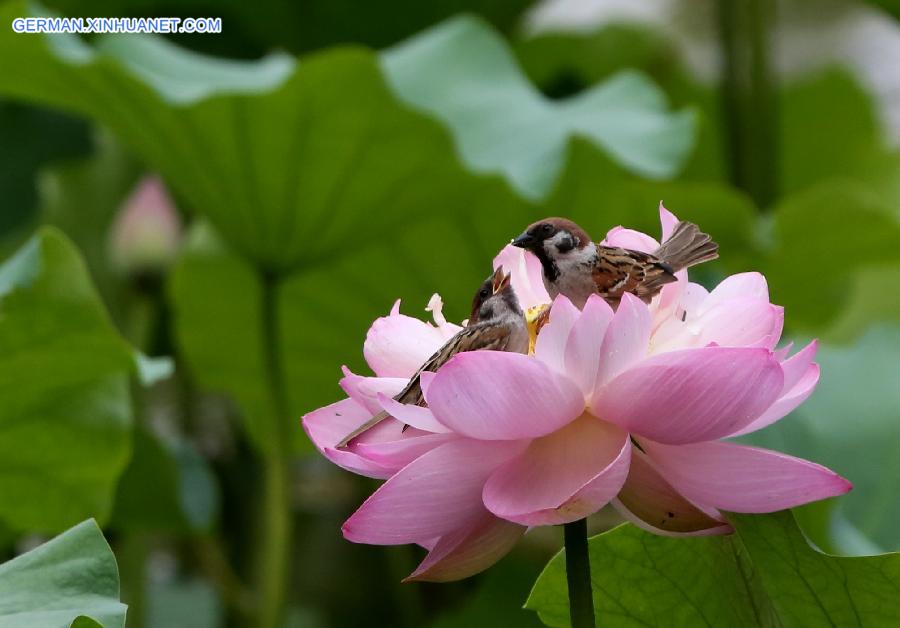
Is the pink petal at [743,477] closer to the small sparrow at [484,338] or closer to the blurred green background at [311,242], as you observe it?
the small sparrow at [484,338]

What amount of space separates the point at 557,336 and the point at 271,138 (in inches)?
26.4

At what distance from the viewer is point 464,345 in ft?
1.12

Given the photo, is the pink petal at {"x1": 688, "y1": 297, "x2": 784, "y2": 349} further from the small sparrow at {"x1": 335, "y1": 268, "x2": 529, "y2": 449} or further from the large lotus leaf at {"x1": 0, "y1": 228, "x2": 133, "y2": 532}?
the large lotus leaf at {"x1": 0, "y1": 228, "x2": 133, "y2": 532}

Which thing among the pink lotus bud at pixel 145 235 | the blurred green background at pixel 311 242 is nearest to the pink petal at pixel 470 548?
the blurred green background at pixel 311 242

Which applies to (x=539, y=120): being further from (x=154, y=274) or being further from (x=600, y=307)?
(x=600, y=307)

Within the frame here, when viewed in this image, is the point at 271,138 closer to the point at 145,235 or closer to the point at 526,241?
the point at 145,235

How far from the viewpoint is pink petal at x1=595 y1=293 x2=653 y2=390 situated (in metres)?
0.33

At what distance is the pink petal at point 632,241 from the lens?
410 millimetres

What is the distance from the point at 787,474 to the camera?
0.33 m

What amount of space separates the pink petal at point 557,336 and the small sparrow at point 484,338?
0.02 metres

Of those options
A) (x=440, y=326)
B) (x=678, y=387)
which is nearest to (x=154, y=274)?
(x=440, y=326)

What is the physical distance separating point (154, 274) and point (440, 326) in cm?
76

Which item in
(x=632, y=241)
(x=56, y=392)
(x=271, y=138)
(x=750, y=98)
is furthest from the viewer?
(x=750, y=98)

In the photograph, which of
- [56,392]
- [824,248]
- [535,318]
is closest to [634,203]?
[824,248]
